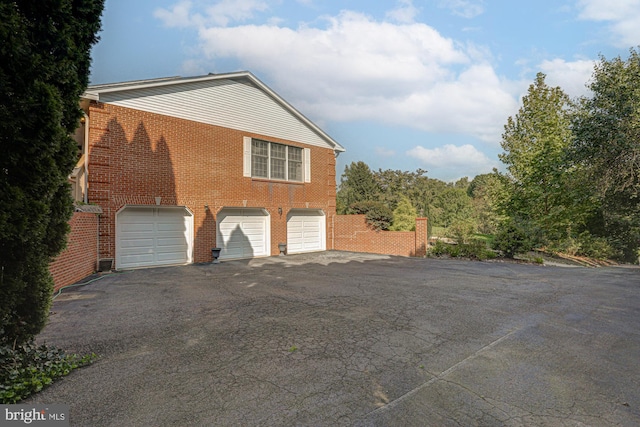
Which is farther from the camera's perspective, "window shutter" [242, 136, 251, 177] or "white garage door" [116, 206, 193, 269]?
"window shutter" [242, 136, 251, 177]

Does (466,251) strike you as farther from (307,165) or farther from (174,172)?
(174,172)

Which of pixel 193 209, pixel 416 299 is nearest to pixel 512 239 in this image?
pixel 416 299

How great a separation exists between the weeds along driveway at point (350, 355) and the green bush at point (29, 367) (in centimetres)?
13

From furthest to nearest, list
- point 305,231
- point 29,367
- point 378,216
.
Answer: point 305,231
point 378,216
point 29,367

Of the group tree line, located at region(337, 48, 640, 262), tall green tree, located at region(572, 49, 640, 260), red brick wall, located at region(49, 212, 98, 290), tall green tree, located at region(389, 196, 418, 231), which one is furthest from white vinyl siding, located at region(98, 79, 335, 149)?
tall green tree, located at region(572, 49, 640, 260)

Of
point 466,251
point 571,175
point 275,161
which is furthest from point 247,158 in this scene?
point 571,175

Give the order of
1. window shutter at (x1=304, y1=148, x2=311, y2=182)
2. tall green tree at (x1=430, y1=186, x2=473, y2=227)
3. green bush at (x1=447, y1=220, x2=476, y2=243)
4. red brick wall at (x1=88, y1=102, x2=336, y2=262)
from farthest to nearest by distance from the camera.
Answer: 1. tall green tree at (x1=430, y1=186, x2=473, y2=227)
2. window shutter at (x1=304, y1=148, x2=311, y2=182)
3. green bush at (x1=447, y1=220, x2=476, y2=243)
4. red brick wall at (x1=88, y1=102, x2=336, y2=262)

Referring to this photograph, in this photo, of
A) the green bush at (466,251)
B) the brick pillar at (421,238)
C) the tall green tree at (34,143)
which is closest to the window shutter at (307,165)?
the brick pillar at (421,238)

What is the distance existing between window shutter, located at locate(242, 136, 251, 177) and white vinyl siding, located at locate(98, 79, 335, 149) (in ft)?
1.63

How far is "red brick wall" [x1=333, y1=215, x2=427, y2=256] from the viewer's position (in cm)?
1401

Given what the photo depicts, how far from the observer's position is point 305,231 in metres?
15.9

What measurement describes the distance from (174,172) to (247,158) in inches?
121

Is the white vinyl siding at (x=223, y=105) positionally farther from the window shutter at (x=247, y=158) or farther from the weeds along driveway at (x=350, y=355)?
the weeds along driveway at (x=350, y=355)

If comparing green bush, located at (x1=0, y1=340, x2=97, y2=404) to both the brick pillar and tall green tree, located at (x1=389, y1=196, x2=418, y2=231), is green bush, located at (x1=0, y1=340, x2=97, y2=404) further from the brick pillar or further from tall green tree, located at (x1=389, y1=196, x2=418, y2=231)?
tall green tree, located at (x1=389, y1=196, x2=418, y2=231)
